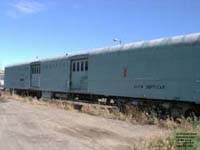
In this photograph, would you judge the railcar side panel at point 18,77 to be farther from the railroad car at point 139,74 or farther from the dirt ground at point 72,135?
the dirt ground at point 72,135

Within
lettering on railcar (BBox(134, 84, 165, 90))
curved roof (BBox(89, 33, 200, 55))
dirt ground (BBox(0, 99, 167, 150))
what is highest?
curved roof (BBox(89, 33, 200, 55))

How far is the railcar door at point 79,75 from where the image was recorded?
→ 82.3ft

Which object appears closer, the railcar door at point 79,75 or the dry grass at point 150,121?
the dry grass at point 150,121

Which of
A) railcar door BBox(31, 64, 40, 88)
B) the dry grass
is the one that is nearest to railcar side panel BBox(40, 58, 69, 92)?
railcar door BBox(31, 64, 40, 88)

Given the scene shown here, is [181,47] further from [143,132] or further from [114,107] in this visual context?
[114,107]

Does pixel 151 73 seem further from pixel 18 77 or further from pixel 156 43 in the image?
pixel 18 77

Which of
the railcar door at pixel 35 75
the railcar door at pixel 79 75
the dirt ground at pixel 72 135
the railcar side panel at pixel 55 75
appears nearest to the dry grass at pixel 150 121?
the dirt ground at pixel 72 135

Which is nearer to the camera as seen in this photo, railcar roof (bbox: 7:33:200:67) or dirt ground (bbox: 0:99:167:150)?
dirt ground (bbox: 0:99:167:150)

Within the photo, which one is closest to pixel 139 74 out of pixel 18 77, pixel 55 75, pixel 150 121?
pixel 150 121

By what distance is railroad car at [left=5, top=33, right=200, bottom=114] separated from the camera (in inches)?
637

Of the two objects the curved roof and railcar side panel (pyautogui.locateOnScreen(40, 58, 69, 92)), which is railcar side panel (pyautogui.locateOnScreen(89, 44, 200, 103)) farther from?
railcar side panel (pyautogui.locateOnScreen(40, 58, 69, 92))

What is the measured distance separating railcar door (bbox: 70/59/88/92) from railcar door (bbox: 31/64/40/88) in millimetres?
8414

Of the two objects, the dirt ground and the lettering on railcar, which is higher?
the lettering on railcar

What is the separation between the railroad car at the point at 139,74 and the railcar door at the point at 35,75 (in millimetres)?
5007
